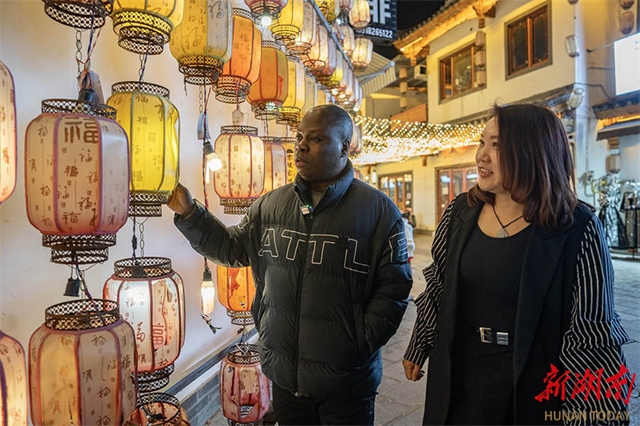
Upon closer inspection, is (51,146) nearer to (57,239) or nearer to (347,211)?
(57,239)

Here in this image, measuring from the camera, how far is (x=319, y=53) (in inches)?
178

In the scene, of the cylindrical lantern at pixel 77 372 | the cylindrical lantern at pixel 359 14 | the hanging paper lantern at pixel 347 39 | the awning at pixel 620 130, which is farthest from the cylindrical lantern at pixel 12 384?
the awning at pixel 620 130

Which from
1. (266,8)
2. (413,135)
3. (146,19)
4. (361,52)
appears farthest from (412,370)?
(413,135)

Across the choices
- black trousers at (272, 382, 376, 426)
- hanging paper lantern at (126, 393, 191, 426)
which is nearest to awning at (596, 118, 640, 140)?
black trousers at (272, 382, 376, 426)

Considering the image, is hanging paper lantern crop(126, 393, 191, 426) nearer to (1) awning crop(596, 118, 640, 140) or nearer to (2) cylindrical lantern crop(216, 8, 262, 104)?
(2) cylindrical lantern crop(216, 8, 262, 104)

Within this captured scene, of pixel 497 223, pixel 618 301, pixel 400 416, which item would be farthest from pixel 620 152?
pixel 497 223

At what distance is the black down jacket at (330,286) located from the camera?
173 centimetres

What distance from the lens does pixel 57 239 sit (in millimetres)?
1431

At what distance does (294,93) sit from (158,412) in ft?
→ 8.50

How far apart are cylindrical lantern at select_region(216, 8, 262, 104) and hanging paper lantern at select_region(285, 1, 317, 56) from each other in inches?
48.3

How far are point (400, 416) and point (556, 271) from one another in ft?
8.31

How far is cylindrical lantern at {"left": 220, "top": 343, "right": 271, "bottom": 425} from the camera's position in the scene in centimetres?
299

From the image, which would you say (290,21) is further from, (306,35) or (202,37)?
(202,37)

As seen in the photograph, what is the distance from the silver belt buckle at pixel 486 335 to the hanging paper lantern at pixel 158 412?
4.88ft
